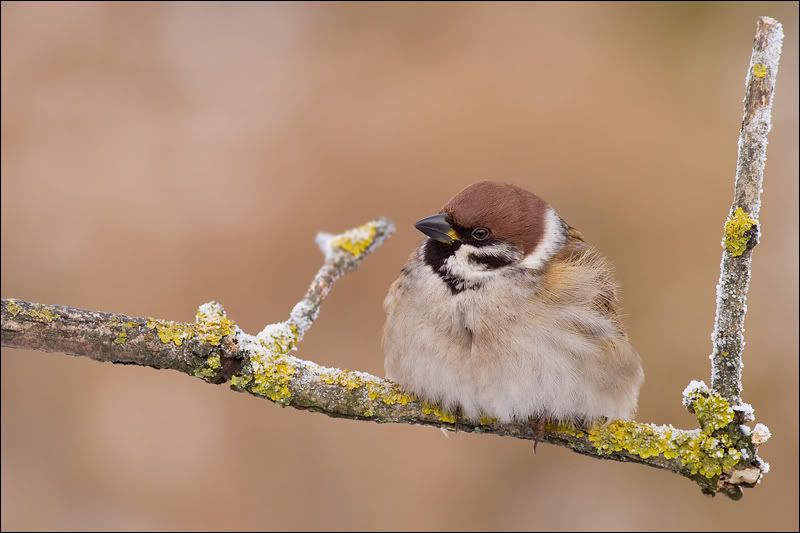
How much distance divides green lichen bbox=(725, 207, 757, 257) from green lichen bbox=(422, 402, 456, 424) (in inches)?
50.9

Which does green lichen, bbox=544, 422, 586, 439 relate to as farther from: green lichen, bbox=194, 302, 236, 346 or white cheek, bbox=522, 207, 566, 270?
green lichen, bbox=194, 302, 236, 346

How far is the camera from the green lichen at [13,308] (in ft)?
9.27

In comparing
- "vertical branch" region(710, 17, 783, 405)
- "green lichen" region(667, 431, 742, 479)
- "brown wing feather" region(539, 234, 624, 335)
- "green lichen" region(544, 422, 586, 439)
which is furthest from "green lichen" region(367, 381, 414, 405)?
"vertical branch" region(710, 17, 783, 405)

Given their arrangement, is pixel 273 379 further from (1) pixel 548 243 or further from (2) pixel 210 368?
(1) pixel 548 243

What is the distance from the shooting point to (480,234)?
3713 millimetres

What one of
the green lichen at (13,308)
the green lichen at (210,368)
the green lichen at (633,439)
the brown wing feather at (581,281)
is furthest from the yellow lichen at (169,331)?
the green lichen at (633,439)

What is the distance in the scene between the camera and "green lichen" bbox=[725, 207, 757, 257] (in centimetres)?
301

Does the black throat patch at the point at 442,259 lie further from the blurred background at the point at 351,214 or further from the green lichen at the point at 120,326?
the blurred background at the point at 351,214

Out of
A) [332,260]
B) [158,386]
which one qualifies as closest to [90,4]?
[158,386]

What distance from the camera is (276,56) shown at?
750cm

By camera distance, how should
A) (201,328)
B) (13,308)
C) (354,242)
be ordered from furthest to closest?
(354,242), (201,328), (13,308)

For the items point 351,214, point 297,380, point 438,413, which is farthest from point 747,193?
point 351,214

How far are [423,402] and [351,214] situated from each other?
3093 millimetres

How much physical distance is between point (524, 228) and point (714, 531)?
3574 mm
